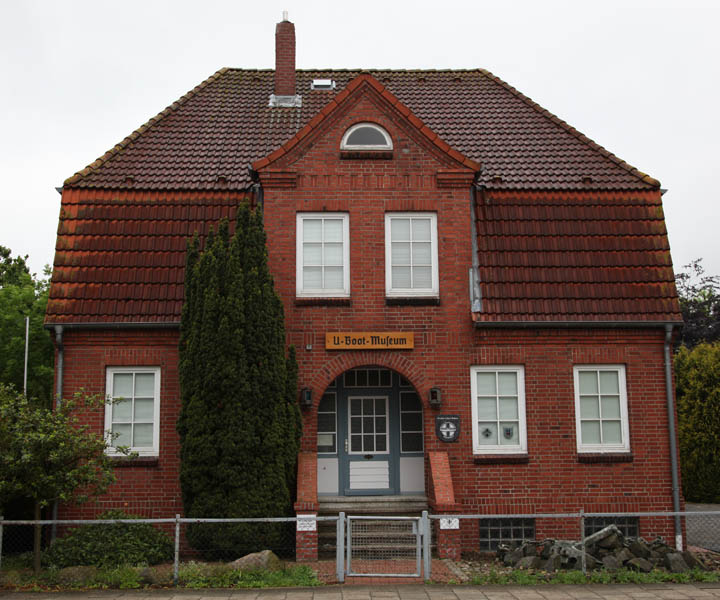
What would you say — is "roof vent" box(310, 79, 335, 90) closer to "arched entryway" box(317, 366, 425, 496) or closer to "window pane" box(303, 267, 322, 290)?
"window pane" box(303, 267, 322, 290)

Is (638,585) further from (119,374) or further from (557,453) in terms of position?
(119,374)

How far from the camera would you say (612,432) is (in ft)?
47.4

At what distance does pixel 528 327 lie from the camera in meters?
14.4

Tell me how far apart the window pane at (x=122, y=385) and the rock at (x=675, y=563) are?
9.48m

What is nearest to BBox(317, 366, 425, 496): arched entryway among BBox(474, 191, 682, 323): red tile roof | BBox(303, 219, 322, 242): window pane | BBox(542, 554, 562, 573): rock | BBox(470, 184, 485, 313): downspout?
BBox(470, 184, 485, 313): downspout

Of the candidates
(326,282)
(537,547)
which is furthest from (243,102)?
(537,547)

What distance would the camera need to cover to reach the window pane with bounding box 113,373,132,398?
1439 centimetres

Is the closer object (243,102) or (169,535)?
(169,535)

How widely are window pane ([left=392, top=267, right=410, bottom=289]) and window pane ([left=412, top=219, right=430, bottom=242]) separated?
2.11 ft

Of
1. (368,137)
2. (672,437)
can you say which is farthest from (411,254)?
(672,437)

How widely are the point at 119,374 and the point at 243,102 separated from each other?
7.39m

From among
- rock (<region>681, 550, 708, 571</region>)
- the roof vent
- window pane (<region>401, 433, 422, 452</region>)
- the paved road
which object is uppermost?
the roof vent

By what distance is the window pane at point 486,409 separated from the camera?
47.4 feet

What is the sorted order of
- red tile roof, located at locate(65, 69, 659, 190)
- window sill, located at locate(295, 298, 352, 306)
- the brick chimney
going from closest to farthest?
1. window sill, located at locate(295, 298, 352, 306)
2. red tile roof, located at locate(65, 69, 659, 190)
3. the brick chimney
